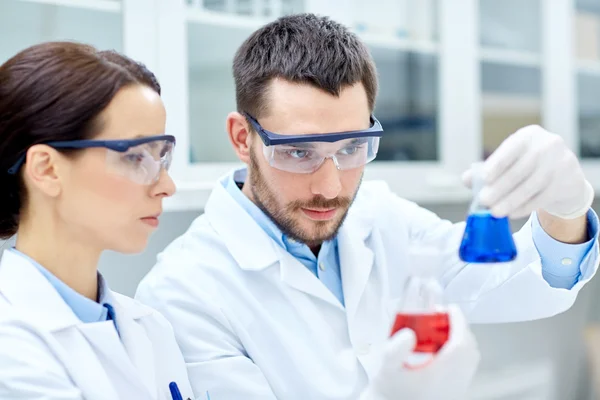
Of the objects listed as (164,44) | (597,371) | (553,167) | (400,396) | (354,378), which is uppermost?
(164,44)

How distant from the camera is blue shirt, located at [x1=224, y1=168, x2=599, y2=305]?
5.91 ft

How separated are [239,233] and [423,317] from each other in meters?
0.74

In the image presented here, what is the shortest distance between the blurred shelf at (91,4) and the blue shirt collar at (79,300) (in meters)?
→ 0.78

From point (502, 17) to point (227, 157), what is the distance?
5.04ft

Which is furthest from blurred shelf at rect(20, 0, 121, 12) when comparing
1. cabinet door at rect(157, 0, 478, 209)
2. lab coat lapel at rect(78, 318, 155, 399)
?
lab coat lapel at rect(78, 318, 155, 399)

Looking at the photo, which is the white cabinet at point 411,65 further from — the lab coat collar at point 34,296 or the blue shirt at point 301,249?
the lab coat collar at point 34,296

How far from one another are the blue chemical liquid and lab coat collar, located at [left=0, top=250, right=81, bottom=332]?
0.73 m

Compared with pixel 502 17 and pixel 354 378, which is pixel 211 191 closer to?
pixel 354 378

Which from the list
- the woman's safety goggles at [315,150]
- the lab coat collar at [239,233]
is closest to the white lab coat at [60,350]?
the lab coat collar at [239,233]

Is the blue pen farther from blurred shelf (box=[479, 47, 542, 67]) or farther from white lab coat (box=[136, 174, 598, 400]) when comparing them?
blurred shelf (box=[479, 47, 542, 67])

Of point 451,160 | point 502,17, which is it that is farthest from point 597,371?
point 502,17

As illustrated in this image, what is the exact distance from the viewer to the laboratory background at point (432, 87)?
2.01 m

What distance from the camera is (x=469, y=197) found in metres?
3.00

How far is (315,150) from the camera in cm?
172
